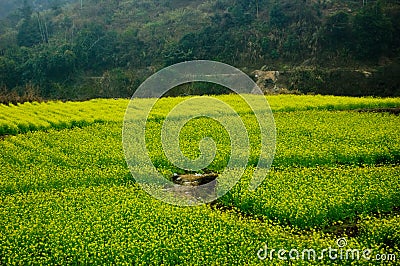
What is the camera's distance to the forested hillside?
32.1 metres

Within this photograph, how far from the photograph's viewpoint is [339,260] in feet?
23.7

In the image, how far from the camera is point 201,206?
9820 millimetres

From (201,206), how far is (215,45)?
2900 centimetres

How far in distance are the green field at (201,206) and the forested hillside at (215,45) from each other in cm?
1699

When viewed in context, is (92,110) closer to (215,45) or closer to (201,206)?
(201,206)

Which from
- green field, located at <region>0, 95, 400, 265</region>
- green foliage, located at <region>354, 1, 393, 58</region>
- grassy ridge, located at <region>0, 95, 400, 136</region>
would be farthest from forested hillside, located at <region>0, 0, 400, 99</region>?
green field, located at <region>0, 95, 400, 265</region>

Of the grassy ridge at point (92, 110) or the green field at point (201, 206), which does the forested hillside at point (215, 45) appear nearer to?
the grassy ridge at point (92, 110)

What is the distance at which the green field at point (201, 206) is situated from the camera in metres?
7.73

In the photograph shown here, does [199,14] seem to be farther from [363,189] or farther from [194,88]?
[363,189]

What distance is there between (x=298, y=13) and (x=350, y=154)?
28424 mm

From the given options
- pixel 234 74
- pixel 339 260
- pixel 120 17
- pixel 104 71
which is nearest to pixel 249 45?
pixel 234 74

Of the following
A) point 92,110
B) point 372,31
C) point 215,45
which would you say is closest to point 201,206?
point 92,110

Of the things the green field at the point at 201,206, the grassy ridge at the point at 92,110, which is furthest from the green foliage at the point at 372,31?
the green field at the point at 201,206

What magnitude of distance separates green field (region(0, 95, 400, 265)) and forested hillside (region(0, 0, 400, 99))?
16991 millimetres
